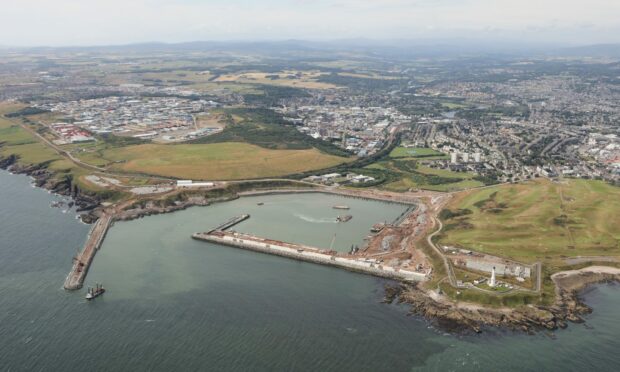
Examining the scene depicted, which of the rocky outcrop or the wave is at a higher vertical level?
the rocky outcrop

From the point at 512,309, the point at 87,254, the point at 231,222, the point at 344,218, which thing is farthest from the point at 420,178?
the point at 87,254

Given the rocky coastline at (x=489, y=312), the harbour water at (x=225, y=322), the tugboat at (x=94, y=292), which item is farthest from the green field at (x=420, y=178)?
the tugboat at (x=94, y=292)

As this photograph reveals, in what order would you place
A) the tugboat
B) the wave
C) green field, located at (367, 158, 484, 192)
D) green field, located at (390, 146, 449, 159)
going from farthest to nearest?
green field, located at (390, 146, 449, 159)
green field, located at (367, 158, 484, 192)
the wave
the tugboat

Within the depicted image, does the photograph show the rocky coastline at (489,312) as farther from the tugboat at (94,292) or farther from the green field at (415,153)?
the green field at (415,153)

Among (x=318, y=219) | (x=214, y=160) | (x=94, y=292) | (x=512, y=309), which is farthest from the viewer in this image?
(x=214, y=160)

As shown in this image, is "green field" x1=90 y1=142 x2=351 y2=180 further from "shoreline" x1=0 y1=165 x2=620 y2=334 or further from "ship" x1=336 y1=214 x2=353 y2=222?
"shoreline" x1=0 y1=165 x2=620 y2=334

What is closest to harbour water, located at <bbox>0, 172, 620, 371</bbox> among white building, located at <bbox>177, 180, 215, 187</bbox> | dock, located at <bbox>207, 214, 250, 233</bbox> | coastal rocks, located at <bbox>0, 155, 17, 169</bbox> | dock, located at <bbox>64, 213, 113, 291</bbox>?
dock, located at <bbox>64, 213, 113, 291</bbox>

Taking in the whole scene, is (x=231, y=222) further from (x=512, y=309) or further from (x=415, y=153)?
(x=415, y=153)
